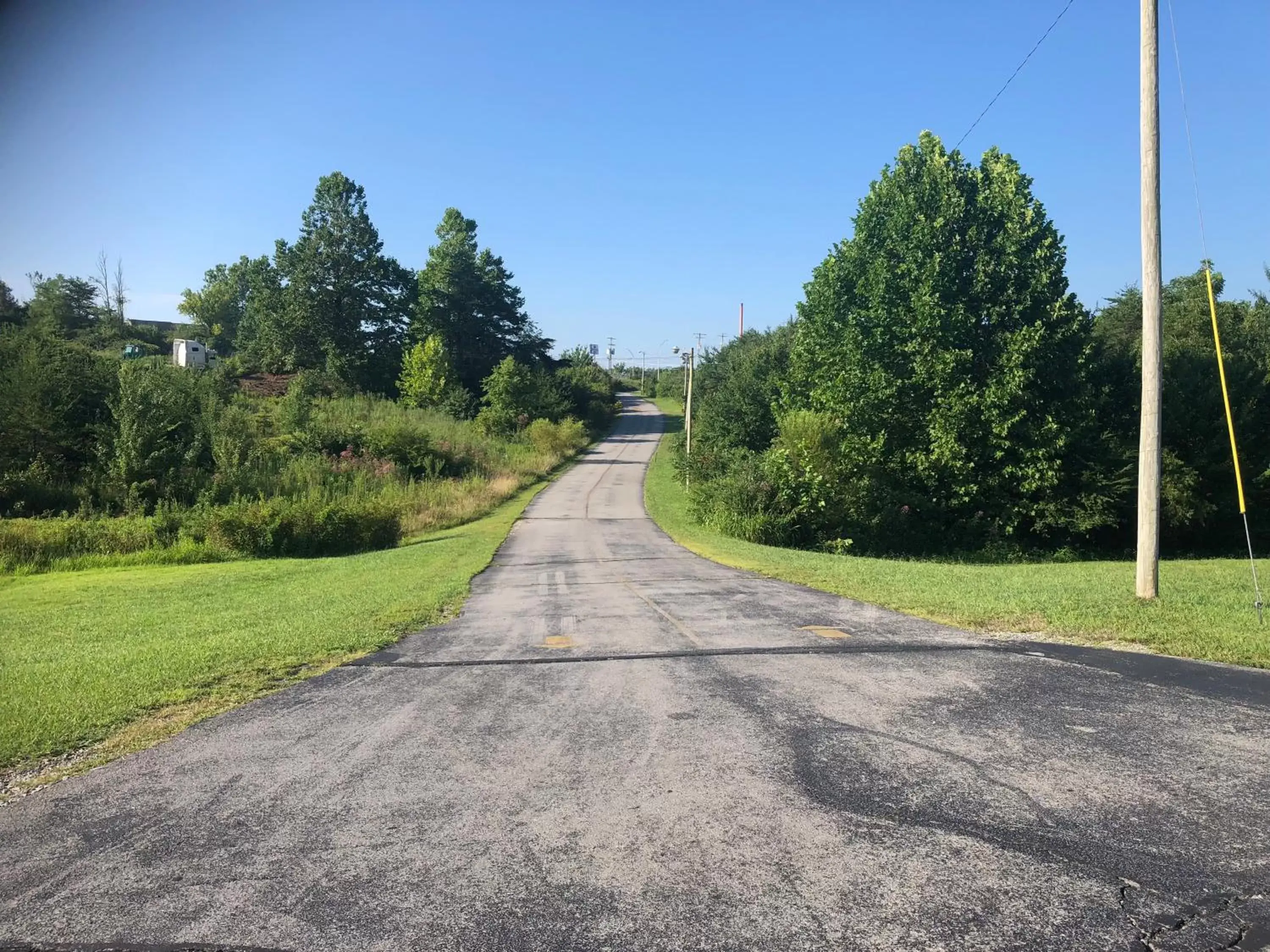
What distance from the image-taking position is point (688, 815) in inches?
176

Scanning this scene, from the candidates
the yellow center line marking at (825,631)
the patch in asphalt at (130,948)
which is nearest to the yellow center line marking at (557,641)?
the yellow center line marking at (825,631)

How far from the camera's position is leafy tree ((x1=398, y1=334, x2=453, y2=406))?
202 feet

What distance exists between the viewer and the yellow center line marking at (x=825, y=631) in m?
9.25

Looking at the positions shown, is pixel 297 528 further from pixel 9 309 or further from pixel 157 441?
pixel 9 309

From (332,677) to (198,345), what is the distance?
62715 mm

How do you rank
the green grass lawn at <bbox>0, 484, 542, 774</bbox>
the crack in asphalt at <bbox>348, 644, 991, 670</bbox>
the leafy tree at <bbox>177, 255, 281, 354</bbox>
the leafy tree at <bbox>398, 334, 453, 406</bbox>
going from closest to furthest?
the green grass lawn at <bbox>0, 484, 542, 774</bbox>
the crack in asphalt at <bbox>348, 644, 991, 670</bbox>
the leafy tree at <bbox>398, 334, 453, 406</bbox>
the leafy tree at <bbox>177, 255, 281, 354</bbox>

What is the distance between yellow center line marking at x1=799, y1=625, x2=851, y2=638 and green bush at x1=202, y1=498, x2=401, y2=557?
17383 millimetres

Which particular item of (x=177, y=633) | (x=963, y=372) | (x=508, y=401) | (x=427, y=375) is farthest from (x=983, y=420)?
(x=427, y=375)

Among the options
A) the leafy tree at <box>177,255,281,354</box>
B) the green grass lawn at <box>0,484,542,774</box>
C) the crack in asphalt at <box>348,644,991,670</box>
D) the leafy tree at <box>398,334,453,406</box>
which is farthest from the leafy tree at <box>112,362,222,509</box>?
the leafy tree at <box>177,255,281,354</box>

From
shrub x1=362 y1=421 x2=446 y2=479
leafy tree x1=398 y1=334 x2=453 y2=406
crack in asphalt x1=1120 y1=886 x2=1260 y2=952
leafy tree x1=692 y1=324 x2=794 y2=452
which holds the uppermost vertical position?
leafy tree x1=398 y1=334 x2=453 y2=406

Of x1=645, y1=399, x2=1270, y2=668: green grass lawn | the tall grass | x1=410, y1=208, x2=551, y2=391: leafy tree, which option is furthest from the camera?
x1=410, y1=208, x2=551, y2=391: leafy tree

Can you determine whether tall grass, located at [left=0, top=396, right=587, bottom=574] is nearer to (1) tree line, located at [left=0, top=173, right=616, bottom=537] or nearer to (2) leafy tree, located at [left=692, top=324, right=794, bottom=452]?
(1) tree line, located at [left=0, top=173, right=616, bottom=537]

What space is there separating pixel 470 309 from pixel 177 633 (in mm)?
64255

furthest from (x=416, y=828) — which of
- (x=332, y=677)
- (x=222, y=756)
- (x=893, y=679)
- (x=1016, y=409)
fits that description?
(x=1016, y=409)
